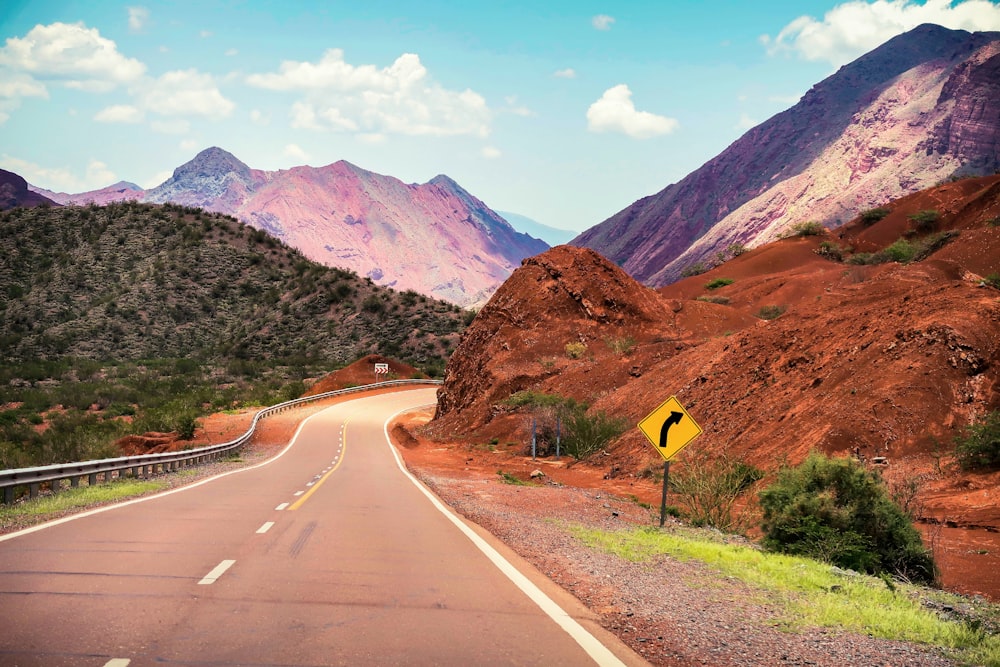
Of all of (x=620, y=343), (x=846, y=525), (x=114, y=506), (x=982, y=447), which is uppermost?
(x=620, y=343)

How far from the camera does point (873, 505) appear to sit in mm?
11594

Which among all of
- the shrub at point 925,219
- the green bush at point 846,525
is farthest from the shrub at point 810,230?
the green bush at point 846,525

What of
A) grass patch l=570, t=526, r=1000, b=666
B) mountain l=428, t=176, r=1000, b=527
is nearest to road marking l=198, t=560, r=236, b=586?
grass patch l=570, t=526, r=1000, b=666

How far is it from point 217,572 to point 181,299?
104 metres

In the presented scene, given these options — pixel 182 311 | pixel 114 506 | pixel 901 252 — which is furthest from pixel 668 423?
pixel 182 311

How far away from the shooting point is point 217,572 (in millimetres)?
8391

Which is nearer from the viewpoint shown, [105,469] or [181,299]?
[105,469]

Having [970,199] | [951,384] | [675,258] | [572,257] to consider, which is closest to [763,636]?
[951,384]

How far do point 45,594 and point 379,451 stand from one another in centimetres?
2903

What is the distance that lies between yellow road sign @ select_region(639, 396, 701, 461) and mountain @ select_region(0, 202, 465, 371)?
7734 centimetres

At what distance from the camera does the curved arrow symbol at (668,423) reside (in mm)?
14094

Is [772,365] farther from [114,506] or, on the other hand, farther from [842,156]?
[842,156]

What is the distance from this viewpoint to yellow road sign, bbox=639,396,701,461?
14078mm

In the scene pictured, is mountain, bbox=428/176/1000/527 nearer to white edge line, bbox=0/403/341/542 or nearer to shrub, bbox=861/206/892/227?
white edge line, bbox=0/403/341/542
